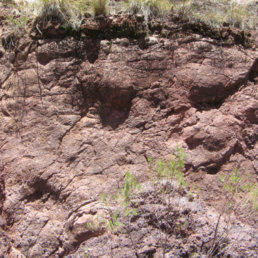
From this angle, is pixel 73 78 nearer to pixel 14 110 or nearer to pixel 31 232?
pixel 14 110

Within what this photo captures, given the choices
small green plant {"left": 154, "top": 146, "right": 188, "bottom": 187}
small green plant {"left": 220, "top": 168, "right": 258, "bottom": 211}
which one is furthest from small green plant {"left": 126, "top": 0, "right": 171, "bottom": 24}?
small green plant {"left": 220, "top": 168, "right": 258, "bottom": 211}

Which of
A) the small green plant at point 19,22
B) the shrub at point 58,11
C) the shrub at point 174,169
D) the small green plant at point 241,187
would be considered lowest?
the small green plant at point 241,187

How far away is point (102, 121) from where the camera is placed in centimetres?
416

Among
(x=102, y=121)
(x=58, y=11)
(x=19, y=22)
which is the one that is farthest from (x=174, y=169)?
(x=19, y=22)

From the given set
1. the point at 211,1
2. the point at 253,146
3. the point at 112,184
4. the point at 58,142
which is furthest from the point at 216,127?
the point at 211,1

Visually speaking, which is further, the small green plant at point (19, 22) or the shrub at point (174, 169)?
the small green plant at point (19, 22)

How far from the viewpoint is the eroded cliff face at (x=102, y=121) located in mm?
3688

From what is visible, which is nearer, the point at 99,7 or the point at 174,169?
the point at 174,169

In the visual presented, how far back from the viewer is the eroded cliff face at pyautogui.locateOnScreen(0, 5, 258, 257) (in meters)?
3.69

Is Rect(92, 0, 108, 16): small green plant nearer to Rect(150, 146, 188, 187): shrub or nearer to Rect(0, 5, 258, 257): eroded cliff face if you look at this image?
Rect(0, 5, 258, 257): eroded cliff face

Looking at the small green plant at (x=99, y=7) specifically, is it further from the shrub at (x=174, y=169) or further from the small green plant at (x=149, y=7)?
the shrub at (x=174, y=169)

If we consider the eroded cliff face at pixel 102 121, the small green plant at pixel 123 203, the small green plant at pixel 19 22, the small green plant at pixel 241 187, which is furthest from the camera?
the small green plant at pixel 19 22

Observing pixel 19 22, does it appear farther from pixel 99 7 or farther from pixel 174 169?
pixel 174 169

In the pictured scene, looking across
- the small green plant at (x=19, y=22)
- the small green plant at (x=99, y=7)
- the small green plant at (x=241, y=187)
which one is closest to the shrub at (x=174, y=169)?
the small green plant at (x=241, y=187)
